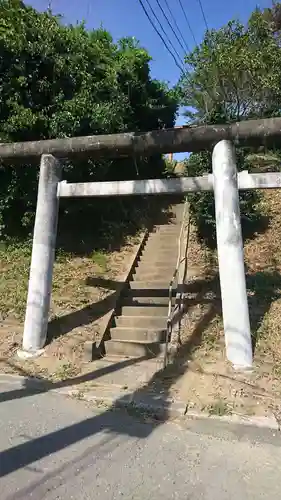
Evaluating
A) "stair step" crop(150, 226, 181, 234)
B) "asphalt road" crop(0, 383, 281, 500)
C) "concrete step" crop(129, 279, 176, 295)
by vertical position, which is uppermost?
"stair step" crop(150, 226, 181, 234)

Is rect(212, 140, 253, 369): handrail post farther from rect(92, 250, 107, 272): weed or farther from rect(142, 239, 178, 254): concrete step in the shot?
rect(142, 239, 178, 254): concrete step

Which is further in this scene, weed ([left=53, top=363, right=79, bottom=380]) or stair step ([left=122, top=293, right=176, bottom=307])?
stair step ([left=122, top=293, right=176, bottom=307])

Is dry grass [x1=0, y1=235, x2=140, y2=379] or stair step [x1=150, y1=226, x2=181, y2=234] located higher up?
stair step [x1=150, y1=226, x2=181, y2=234]

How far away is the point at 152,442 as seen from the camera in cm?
462

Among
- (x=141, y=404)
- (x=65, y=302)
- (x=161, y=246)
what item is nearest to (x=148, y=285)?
(x=65, y=302)

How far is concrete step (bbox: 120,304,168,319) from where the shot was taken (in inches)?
356

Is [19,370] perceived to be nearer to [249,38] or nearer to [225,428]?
[225,428]

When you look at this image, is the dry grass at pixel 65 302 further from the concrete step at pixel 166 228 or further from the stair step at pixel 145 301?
the concrete step at pixel 166 228

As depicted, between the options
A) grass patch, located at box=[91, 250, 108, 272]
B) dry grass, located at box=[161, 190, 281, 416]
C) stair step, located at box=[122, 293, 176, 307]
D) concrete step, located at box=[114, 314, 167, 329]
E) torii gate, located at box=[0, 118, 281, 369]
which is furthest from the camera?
grass patch, located at box=[91, 250, 108, 272]

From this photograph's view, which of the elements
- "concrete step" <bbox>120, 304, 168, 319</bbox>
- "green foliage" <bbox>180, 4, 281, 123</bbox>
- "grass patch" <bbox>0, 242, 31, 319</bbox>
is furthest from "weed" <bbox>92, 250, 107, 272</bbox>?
"green foliage" <bbox>180, 4, 281, 123</bbox>

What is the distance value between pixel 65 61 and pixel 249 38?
10.4m

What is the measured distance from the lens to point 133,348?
26.2 ft

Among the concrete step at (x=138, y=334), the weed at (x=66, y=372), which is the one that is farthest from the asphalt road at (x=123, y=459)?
the concrete step at (x=138, y=334)

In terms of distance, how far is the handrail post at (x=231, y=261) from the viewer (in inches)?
262
